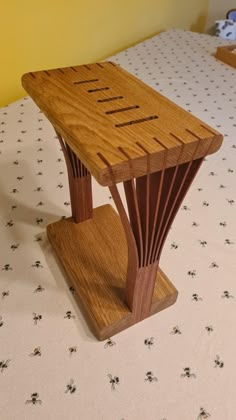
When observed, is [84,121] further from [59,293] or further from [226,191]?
[226,191]

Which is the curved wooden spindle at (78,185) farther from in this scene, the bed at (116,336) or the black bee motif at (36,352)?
the black bee motif at (36,352)

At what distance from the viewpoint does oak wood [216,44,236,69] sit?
1.95m

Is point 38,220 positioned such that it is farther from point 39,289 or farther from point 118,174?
point 118,174

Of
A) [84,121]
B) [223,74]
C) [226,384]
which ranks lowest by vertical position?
[226,384]

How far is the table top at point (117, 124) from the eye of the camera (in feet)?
1.61

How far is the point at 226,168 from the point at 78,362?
889mm

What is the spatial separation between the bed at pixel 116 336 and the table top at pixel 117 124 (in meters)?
0.42

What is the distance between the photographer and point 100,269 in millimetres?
828

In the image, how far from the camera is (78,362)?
2.27 feet

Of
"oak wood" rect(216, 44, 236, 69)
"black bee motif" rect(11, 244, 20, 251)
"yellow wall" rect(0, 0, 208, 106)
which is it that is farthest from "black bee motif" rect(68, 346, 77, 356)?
"oak wood" rect(216, 44, 236, 69)

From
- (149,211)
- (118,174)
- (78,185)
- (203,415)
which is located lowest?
(203,415)

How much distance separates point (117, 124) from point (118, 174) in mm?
146

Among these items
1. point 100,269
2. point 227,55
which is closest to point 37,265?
point 100,269

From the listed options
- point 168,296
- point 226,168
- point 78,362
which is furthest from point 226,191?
point 78,362
